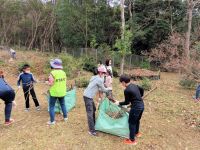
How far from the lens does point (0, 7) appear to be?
31.0 metres

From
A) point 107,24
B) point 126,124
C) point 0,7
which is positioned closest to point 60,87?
point 126,124

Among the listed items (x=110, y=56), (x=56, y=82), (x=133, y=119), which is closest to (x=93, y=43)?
(x=110, y=56)

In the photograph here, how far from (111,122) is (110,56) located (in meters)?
19.3

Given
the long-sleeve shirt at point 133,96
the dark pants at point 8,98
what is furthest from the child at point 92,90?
the dark pants at point 8,98

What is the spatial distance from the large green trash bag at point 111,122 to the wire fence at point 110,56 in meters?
17.4

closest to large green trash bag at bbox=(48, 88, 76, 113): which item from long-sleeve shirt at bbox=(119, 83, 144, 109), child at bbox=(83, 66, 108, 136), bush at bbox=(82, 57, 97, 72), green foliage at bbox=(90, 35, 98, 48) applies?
child at bbox=(83, 66, 108, 136)

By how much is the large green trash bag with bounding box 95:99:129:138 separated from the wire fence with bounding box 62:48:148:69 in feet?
57.1

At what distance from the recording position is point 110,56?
2577 cm

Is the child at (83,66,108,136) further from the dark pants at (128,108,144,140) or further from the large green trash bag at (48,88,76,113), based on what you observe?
the large green trash bag at (48,88,76,113)

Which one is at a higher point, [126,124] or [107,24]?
[107,24]

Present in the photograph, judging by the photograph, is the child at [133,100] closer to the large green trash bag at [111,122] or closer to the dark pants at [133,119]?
the dark pants at [133,119]

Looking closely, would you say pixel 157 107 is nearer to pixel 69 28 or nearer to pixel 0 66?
pixel 0 66

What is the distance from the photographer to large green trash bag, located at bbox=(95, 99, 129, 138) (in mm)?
6523

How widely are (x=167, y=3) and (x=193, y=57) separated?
14100 millimetres
